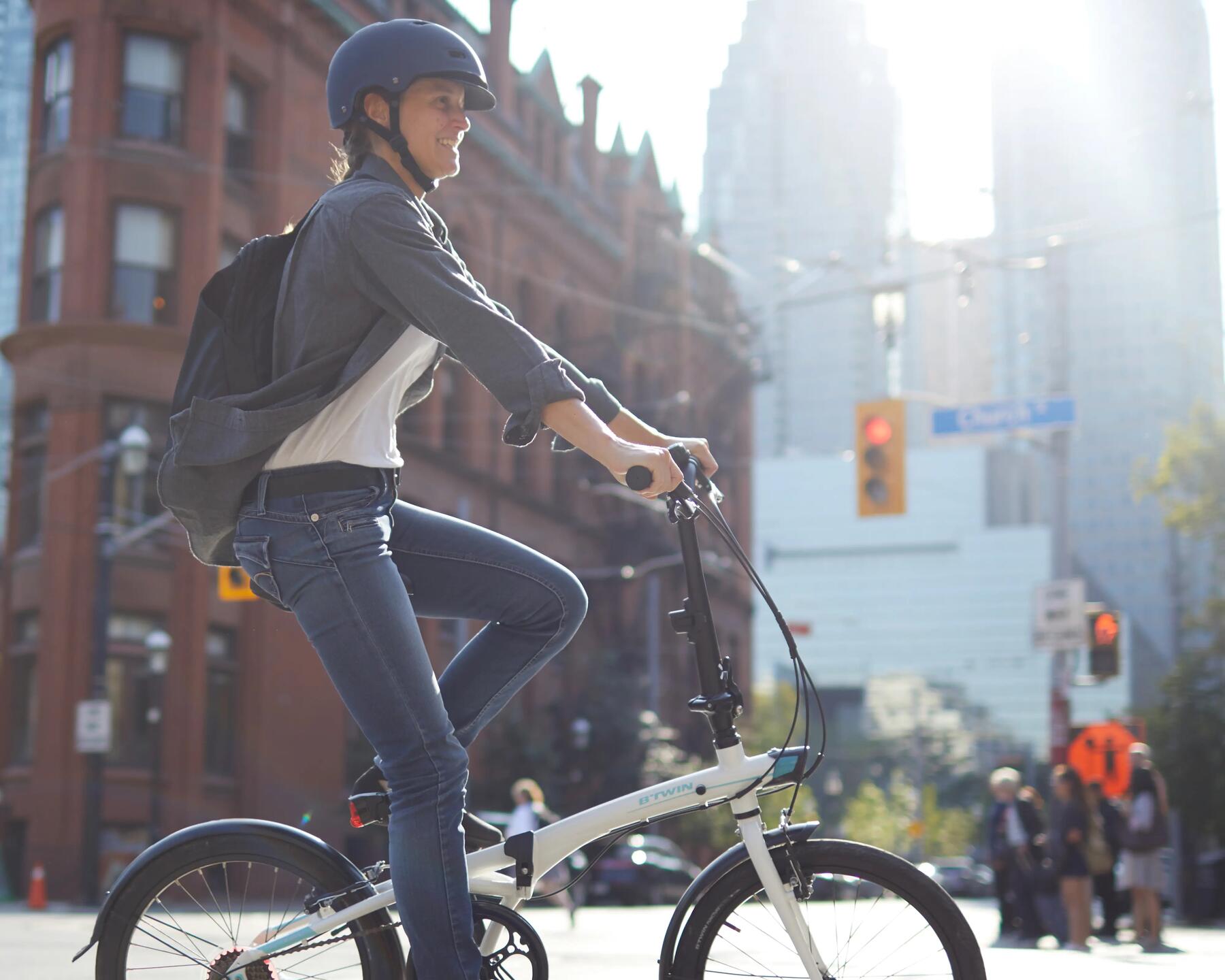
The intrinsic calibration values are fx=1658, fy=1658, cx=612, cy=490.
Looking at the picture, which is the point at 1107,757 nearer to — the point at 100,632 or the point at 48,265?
the point at 100,632

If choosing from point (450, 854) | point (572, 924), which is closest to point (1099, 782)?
point (572, 924)

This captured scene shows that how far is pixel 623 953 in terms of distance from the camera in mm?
9633

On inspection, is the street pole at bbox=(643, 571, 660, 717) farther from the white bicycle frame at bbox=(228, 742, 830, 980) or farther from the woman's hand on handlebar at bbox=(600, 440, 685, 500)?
the woman's hand on handlebar at bbox=(600, 440, 685, 500)

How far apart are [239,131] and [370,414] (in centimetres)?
2713

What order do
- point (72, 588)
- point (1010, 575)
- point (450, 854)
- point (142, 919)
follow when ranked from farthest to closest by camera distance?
point (1010, 575) → point (72, 588) → point (142, 919) → point (450, 854)

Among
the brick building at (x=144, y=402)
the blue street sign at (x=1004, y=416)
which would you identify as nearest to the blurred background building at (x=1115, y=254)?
the blue street sign at (x=1004, y=416)

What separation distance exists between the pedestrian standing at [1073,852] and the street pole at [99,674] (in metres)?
13.9

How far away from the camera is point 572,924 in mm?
14781

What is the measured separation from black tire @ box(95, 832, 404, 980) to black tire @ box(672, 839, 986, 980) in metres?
0.69

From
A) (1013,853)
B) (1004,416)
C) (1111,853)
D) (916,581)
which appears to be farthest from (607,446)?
(916,581)

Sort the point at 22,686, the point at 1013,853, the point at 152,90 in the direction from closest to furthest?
the point at 1013,853
the point at 22,686
the point at 152,90

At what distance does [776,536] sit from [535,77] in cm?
11349

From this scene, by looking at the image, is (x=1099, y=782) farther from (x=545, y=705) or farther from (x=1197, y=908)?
(x=545, y=705)

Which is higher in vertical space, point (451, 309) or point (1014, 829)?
point (451, 309)
